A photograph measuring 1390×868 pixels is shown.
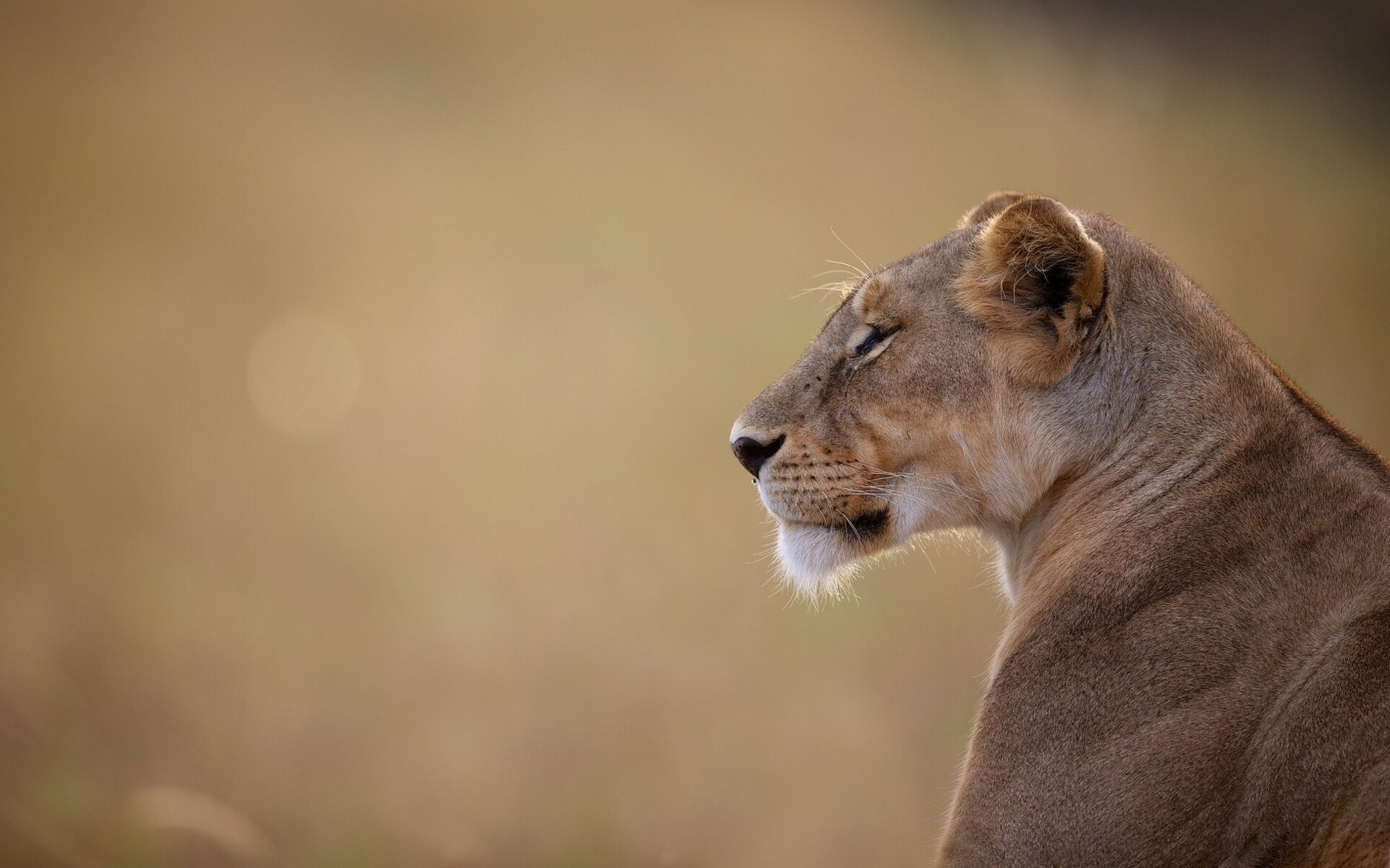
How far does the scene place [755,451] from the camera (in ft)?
7.75

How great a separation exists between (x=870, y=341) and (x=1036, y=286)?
14.5 inches

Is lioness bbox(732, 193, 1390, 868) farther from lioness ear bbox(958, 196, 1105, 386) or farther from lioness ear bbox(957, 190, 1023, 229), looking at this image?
lioness ear bbox(957, 190, 1023, 229)

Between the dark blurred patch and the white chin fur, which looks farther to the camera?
the dark blurred patch

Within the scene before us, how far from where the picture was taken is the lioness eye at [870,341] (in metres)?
2.30

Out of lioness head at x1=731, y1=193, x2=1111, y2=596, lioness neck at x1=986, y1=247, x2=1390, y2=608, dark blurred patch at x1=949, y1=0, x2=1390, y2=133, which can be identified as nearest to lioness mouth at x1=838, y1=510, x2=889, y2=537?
lioness head at x1=731, y1=193, x2=1111, y2=596

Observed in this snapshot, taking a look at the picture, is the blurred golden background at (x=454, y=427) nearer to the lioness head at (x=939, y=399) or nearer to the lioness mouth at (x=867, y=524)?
the lioness head at (x=939, y=399)

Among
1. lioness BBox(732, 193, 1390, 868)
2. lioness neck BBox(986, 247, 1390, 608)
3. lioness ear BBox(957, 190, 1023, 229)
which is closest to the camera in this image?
lioness BBox(732, 193, 1390, 868)

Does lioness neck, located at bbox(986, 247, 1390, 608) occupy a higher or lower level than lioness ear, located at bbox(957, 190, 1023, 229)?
lower

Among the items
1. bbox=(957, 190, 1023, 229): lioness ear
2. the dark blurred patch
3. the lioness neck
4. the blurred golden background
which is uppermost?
the dark blurred patch

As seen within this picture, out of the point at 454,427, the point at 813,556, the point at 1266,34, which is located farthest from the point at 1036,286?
the point at 1266,34

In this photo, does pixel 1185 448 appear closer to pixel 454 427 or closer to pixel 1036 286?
pixel 1036 286

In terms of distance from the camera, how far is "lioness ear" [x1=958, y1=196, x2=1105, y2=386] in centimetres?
202

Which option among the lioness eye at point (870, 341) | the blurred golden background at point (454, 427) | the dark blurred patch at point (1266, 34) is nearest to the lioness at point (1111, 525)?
the lioness eye at point (870, 341)

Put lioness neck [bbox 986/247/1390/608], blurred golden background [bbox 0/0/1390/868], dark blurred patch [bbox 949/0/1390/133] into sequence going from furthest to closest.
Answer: dark blurred patch [bbox 949/0/1390/133], blurred golden background [bbox 0/0/1390/868], lioness neck [bbox 986/247/1390/608]
